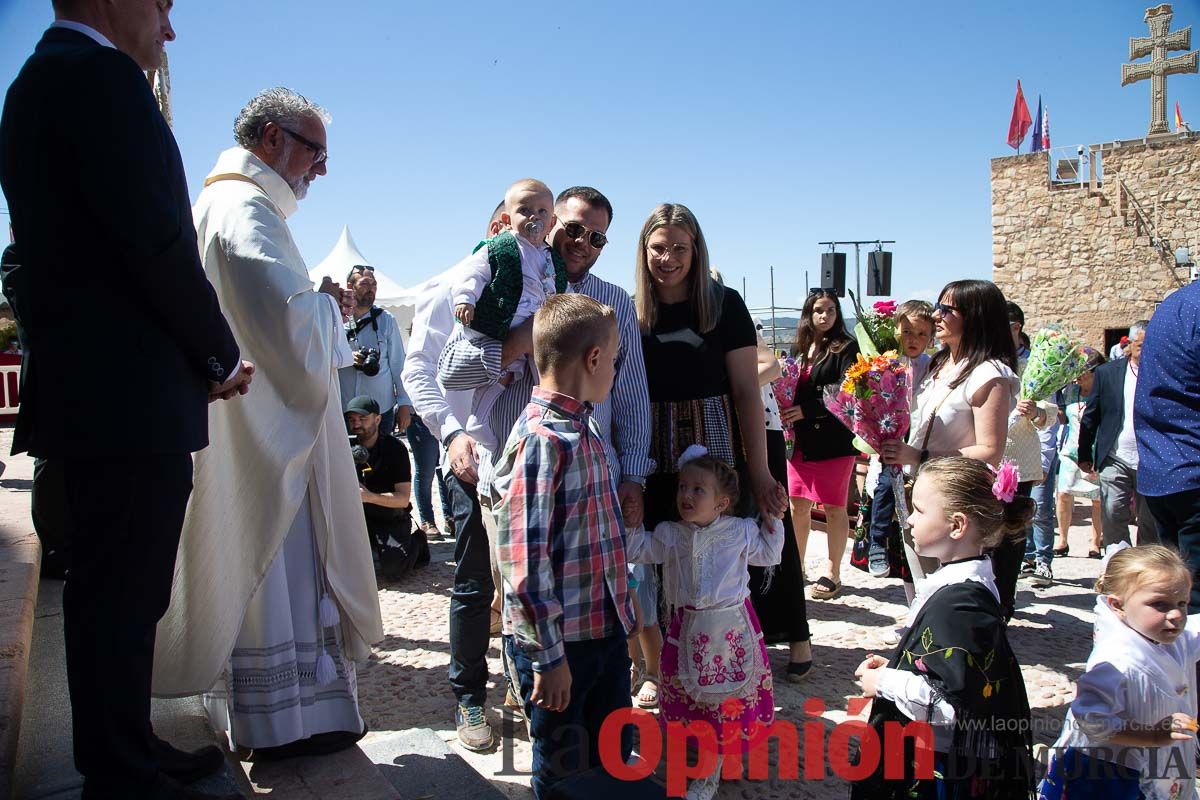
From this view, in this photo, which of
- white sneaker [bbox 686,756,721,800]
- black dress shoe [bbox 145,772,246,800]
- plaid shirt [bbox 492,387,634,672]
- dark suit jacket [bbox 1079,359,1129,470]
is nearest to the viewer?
black dress shoe [bbox 145,772,246,800]

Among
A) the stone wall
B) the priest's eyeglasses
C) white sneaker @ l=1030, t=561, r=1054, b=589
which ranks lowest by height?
white sneaker @ l=1030, t=561, r=1054, b=589

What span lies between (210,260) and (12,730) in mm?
1319

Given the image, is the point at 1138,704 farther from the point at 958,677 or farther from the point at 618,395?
the point at 618,395

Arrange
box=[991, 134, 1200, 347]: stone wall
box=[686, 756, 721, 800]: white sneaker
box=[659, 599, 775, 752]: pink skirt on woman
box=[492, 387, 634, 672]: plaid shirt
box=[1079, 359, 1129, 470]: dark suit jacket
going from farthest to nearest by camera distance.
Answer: box=[991, 134, 1200, 347]: stone wall, box=[1079, 359, 1129, 470]: dark suit jacket, box=[659, 599, 775, 752]: pink skirt on woman, box=[686, 756, 721, 800]: white sneaker, box=[492, 387, 634, 672]: plaid shirt

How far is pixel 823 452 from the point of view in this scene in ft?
16.4

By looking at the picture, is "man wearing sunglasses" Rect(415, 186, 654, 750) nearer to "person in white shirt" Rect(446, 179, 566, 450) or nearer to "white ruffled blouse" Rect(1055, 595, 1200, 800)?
"person in white shirt" Rect(446, 179, 566, 450)

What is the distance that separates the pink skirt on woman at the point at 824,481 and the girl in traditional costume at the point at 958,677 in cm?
274

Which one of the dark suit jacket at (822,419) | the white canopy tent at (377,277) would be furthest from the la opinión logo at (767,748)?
the white canopy tent at (377,277)

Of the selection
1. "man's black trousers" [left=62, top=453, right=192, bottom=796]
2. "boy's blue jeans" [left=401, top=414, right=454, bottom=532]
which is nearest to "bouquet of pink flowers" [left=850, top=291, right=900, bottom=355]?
"boy's blue jeans" [left=401, top=414, right=454, bottom=532]

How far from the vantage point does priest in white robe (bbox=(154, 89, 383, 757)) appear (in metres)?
2.20

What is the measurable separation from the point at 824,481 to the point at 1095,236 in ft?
77.0

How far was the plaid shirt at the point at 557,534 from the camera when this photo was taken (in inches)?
77.2

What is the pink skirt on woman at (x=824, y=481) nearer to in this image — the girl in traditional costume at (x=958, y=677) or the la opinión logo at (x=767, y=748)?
the la opinión logo at (x=767, y=748)

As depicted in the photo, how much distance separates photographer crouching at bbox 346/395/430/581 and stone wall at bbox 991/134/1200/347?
24.0 m
